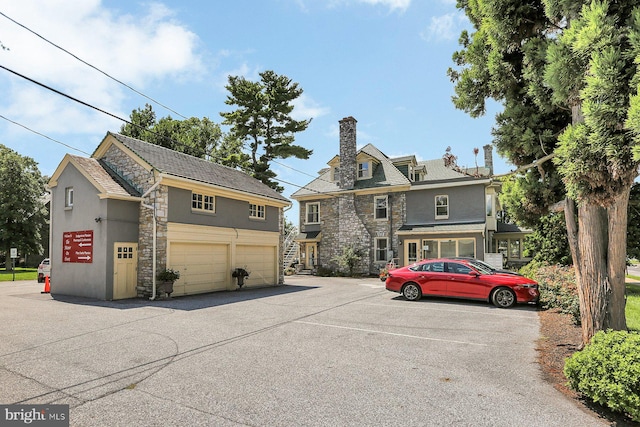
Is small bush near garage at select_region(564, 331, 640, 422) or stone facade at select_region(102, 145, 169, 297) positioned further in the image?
stone facade at select_region(102, 145, 169, 297)

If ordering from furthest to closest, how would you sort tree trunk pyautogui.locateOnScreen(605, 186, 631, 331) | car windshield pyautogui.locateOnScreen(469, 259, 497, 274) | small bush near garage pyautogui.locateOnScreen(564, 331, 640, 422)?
car windshield pyautogui.locateOnScreen(469, 259, 497, 274)
tree trunk pyautogui.locateOnScreen(605, 186, 631, 331)
small bush near garage pyautogui.locateOnScreen(564, 331, 640, 422)

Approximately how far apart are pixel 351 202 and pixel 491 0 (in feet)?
65.7

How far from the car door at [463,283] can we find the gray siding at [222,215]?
32.8 feet

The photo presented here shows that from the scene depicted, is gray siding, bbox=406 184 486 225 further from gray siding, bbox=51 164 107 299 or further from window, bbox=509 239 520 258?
gray siding, bbox=51 164 107 299

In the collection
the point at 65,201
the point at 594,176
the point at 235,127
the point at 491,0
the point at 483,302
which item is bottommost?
the point at 483,302

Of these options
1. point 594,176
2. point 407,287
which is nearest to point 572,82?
point 594,176

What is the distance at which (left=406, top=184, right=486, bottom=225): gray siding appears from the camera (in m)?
22.3

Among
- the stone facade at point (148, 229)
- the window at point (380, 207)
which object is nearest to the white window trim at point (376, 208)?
the window at point (380, 207)

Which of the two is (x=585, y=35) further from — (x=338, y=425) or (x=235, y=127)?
(x=235, y=127)

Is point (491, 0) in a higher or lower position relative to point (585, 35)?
higher

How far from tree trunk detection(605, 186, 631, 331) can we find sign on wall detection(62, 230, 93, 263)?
623 inches

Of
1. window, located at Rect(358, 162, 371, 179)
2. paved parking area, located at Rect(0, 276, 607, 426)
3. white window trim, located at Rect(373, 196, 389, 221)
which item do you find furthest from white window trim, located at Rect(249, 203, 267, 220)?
window, located at Rect(358, 162, 371, 179)

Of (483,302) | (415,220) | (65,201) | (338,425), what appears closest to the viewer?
(338,425)

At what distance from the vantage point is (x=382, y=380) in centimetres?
534
